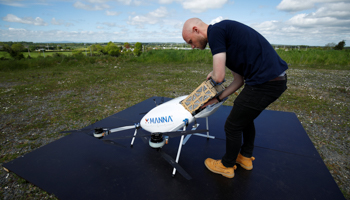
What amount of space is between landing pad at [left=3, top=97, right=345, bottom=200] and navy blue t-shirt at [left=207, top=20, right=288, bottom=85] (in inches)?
53.7

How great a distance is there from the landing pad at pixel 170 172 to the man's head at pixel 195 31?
1723 mm

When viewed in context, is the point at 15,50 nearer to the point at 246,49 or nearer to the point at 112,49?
the point at 112,49

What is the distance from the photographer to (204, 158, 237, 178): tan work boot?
2.32 m

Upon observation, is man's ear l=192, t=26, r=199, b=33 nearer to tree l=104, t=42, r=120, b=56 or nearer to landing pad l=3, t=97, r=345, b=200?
landing pad l=3, t=97, r=345, b=200

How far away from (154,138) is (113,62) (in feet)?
51.2

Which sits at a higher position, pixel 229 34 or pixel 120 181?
pixel 229 34

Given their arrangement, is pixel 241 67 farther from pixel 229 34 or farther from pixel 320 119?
pixel 320 119

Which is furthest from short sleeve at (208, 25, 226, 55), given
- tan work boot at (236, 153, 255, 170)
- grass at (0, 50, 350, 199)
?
grass at (0, 50, 350, 199)

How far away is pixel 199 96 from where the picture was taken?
2320mm

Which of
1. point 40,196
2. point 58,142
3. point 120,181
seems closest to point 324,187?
point 120,181

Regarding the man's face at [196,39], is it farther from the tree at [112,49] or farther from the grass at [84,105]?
the tree at [112,49]

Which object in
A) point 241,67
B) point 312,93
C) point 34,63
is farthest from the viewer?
point 34,63

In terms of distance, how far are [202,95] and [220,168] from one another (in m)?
1.00

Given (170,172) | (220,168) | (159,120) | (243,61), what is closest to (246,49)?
(243,61)
